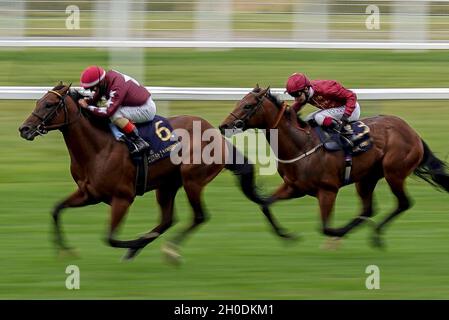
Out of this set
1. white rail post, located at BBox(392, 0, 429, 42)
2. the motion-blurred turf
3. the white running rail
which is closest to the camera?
the motion-blurred turf

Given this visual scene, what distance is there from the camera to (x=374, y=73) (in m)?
15.6

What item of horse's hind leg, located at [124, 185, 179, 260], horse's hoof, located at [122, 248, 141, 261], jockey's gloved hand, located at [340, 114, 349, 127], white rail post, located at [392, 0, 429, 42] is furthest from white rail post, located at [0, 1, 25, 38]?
horse's hoof, located at [122, 248, 141, 261]

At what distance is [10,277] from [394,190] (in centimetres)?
303

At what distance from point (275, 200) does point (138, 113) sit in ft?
4.09

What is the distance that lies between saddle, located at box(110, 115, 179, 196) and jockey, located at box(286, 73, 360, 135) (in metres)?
0.99

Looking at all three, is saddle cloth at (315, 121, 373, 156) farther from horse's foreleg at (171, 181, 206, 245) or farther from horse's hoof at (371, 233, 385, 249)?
horse's foreleg at (171, 181, 206, 245)

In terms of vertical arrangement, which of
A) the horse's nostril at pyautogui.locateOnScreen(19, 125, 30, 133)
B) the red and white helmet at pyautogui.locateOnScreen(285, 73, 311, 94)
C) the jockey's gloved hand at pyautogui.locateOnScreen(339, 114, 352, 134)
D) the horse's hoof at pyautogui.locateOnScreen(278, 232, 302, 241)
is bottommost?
the horse's hoof at pyautogui.locateOnScreen(278, 232, 302, 241)

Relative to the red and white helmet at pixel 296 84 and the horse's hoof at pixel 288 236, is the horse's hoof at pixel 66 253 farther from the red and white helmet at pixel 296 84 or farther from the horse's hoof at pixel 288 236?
the red and white helmet at pixel 296 84

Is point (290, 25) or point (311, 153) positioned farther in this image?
point (290, 25)

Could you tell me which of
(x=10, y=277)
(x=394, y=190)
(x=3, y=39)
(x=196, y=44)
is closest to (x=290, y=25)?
(x=196, y=44)

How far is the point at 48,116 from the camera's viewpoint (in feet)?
27.3

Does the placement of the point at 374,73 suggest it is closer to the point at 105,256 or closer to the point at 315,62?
the point at 315,62

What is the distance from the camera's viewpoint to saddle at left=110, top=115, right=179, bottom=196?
8.55m

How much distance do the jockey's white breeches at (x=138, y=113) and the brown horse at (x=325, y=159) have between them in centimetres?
54
